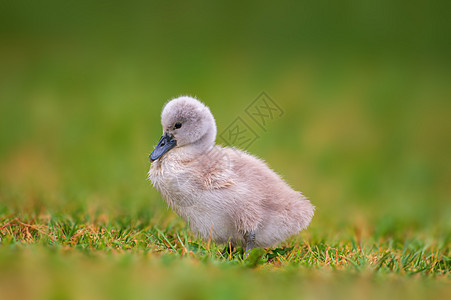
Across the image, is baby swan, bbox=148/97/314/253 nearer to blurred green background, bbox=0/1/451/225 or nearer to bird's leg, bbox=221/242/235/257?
bird's leg, bbox=221/242/235/257

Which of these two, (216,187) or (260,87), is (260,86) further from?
(216,187)

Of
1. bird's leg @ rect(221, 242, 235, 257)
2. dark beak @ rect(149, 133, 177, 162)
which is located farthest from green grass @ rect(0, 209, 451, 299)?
dark beak @ rect(149, 133, 177, 162)

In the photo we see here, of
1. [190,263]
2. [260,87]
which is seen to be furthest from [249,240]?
[260,87]

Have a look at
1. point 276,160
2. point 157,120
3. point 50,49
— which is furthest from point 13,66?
point 276,160

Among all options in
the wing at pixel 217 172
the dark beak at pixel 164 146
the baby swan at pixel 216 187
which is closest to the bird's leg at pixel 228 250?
the baby swan at pixel 216 187

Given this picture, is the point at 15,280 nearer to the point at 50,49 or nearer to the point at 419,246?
the point at 419,246

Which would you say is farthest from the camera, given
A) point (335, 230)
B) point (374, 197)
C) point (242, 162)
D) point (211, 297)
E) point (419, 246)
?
point (374, 197)

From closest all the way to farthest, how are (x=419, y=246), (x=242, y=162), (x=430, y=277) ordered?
(x=430, y=277) → (x=242, y=162) → (x=419, y=246)
